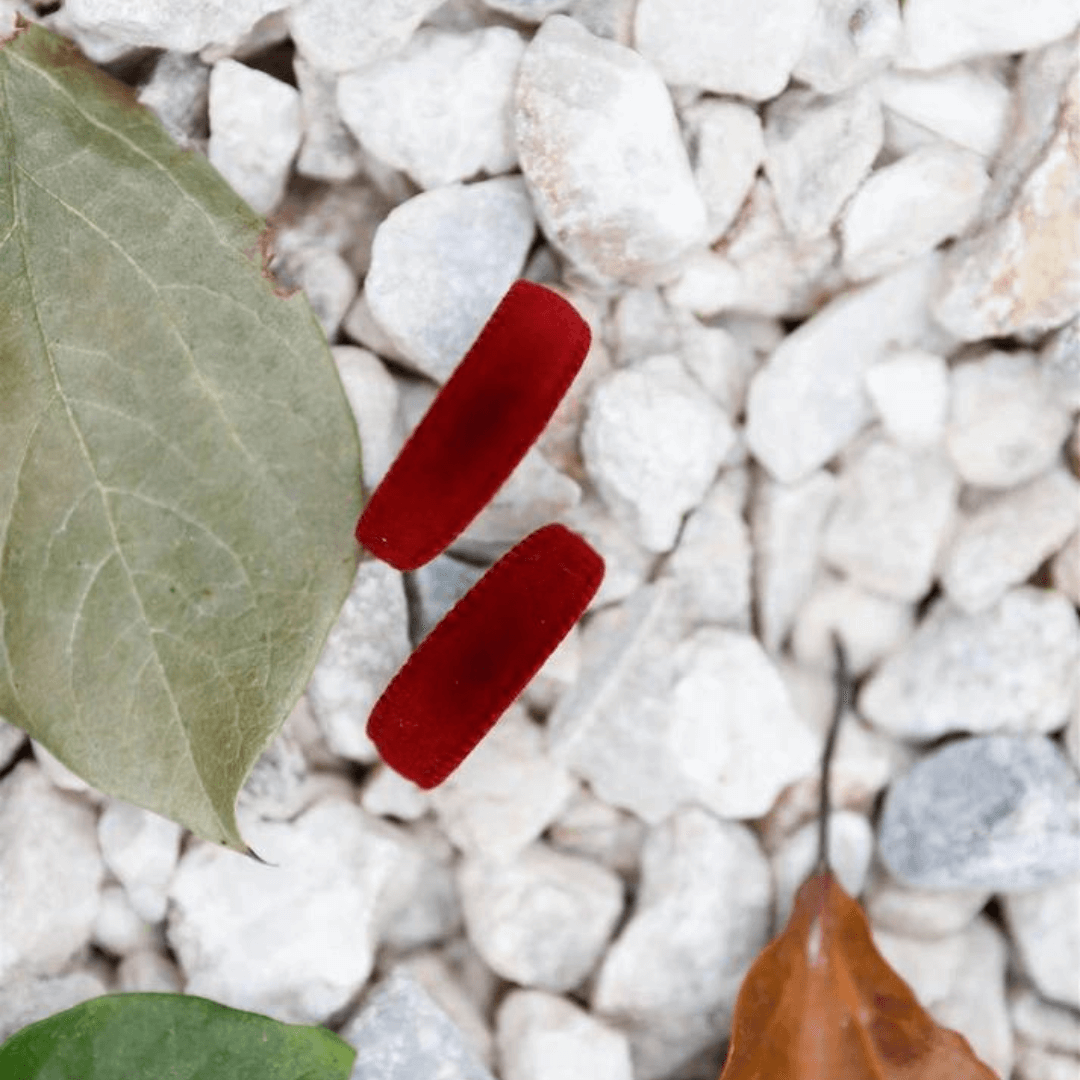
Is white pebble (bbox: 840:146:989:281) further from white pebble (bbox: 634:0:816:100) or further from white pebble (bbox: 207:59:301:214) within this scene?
white pebble (bbox: 207:59:301:214)

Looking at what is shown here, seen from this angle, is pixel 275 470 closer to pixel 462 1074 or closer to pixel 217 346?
pixel 217 346

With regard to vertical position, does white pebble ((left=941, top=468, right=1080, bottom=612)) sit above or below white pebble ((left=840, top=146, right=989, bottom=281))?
below

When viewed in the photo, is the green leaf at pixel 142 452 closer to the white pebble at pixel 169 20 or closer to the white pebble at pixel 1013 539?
the white pebble at pixel 169 20

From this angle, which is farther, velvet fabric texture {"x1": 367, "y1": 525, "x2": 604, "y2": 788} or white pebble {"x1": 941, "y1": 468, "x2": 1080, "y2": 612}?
white pebble {"x1": 941, "y1": 468, "x2": 1080, "y2": 612}

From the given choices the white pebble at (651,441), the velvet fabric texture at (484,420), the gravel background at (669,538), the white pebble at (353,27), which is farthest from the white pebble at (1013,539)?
the white pebble at (353,27)

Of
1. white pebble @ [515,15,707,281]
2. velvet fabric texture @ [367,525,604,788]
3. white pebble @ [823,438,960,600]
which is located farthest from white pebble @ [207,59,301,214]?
white pebble @ [823,438,960,600]

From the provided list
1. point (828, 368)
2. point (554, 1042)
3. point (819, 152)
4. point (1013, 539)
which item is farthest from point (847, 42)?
point (554, 1042)

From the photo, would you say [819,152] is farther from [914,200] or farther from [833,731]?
[833,731]
